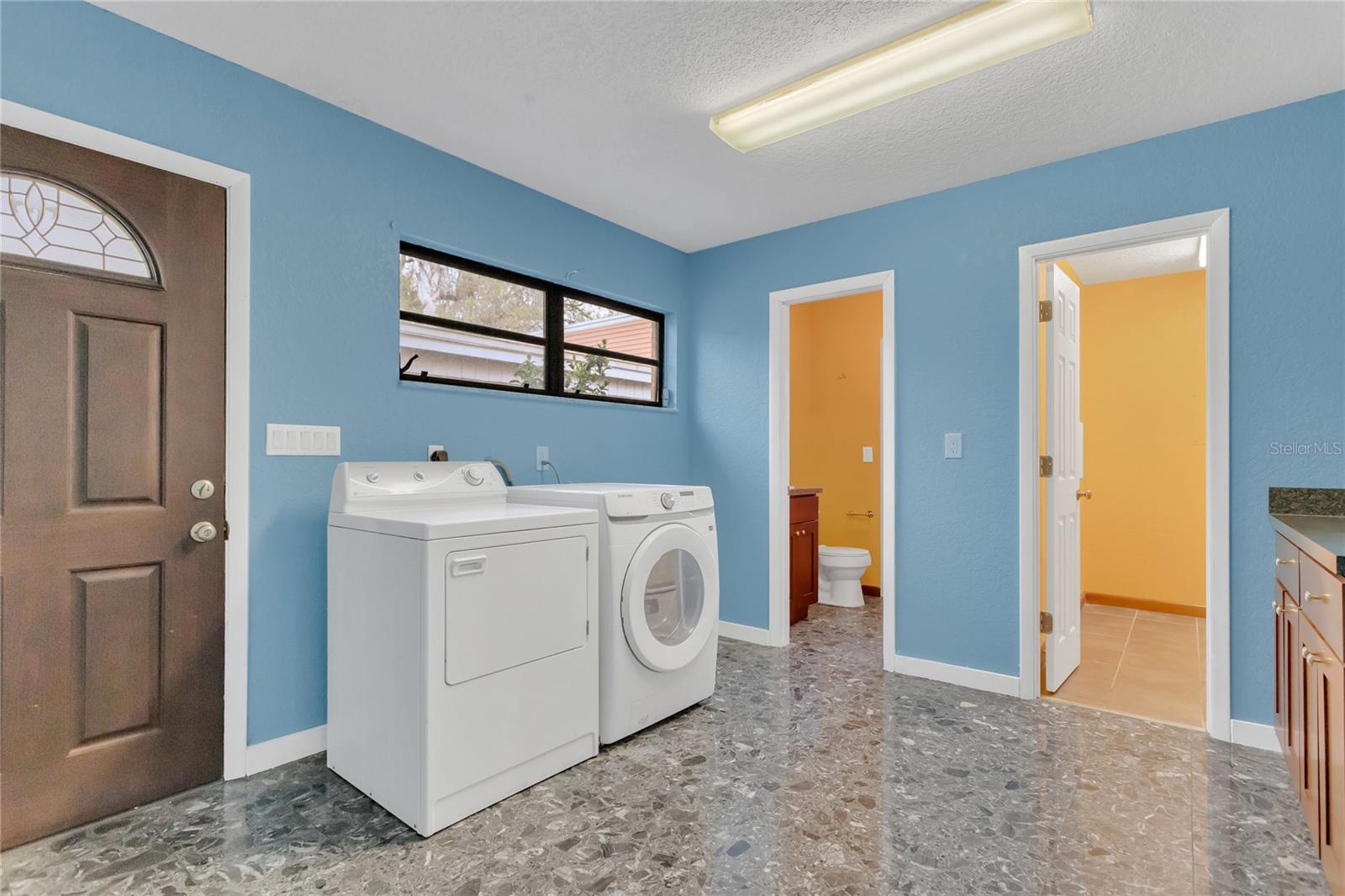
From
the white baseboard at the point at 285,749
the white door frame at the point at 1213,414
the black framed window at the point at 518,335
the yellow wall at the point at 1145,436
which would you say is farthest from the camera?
the yellow wall at the point at 1145,436

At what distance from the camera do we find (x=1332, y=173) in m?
2.35

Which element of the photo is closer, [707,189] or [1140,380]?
[707,189]

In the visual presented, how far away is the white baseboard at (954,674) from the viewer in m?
2.99

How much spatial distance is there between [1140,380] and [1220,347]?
2.46 metres

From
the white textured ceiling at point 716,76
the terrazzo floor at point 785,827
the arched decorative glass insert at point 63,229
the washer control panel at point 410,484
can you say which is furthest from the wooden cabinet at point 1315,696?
the arched decorative glass insert at point 63,229

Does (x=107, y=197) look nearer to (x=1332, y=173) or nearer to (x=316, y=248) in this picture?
(x=316, y=248)

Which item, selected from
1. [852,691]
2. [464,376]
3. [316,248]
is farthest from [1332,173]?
[316,248]

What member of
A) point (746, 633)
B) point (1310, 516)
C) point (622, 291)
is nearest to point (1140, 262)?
point (1310, 516)

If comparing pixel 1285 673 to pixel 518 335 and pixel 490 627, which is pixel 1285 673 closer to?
pixel 490 627

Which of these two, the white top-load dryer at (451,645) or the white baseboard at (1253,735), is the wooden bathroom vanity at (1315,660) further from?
the white top-load dryer at (451,645)

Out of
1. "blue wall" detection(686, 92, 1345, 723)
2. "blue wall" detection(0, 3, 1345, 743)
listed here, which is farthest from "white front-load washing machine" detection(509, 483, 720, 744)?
"blue wall" detection(686, 92, 1345, 723)

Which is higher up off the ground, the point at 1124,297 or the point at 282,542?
the point at 1124,297

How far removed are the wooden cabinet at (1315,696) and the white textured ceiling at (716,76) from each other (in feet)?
5.15

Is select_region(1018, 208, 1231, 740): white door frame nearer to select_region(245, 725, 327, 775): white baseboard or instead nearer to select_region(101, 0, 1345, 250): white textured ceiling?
select_region(101, 0, 1345, 250): white textured ceiling
